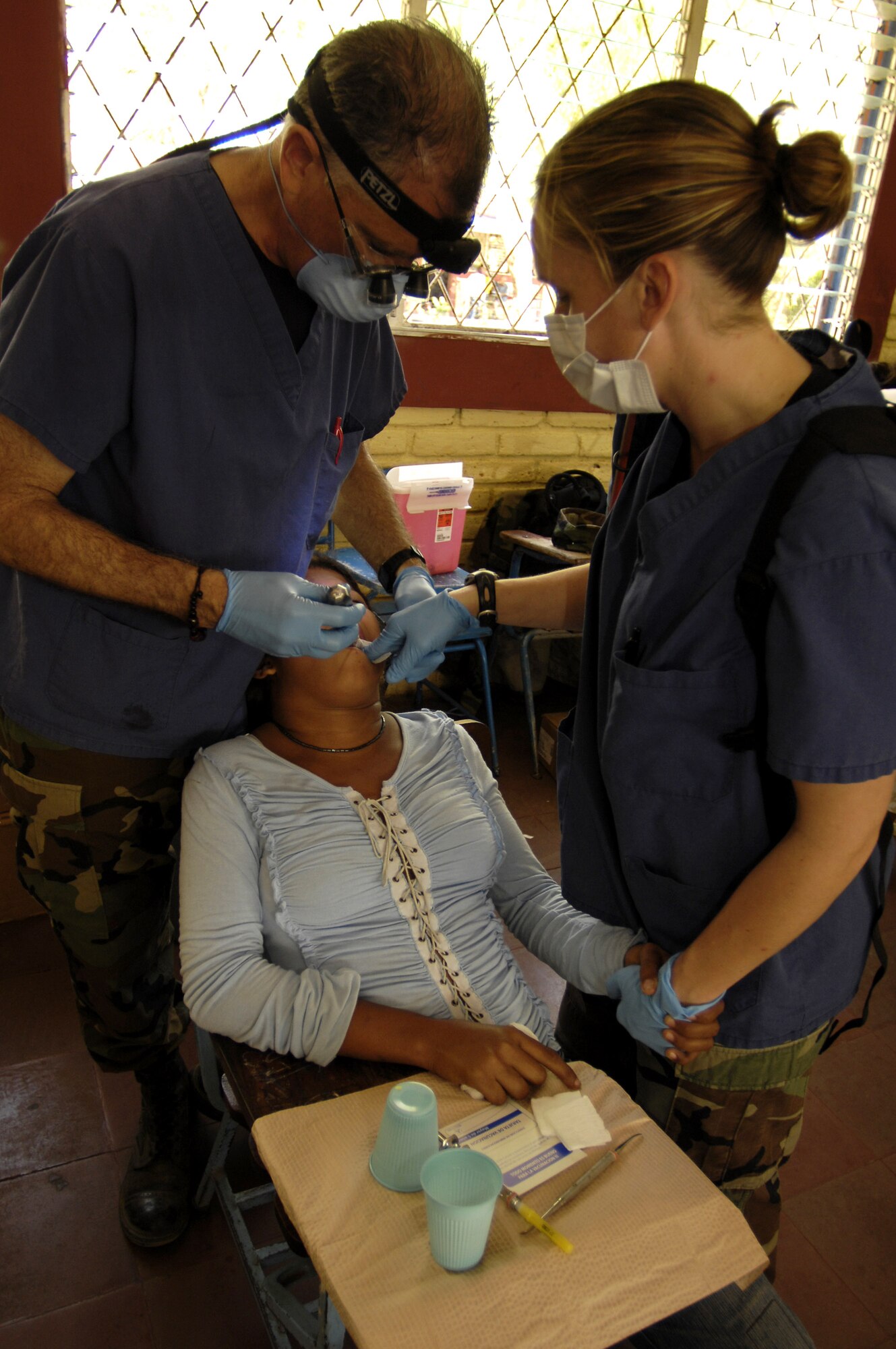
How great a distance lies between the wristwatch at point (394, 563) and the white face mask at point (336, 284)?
53 cm

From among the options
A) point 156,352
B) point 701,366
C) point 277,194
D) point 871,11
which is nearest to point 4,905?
point 156,352

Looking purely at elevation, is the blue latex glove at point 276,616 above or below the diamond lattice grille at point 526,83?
below

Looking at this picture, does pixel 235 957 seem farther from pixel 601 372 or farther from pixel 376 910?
pixel 601 372

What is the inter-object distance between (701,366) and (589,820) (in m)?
0.58

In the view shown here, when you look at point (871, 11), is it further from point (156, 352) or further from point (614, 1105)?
point (614, 1105)

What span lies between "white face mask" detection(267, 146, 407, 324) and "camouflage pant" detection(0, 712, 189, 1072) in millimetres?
766

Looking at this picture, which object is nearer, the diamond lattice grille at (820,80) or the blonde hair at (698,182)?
the blonde hair at (698,182)

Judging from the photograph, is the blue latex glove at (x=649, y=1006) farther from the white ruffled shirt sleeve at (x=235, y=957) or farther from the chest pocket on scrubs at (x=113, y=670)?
the chest pocket on scrubs at (x=113, y=670)

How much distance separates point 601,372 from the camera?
3.41ft

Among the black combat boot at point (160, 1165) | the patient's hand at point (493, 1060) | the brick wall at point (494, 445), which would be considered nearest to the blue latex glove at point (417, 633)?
the patient's hand at point (493, 1060)

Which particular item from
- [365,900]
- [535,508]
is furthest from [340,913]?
[535,508]

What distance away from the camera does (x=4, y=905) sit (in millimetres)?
2463

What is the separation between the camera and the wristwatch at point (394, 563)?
5.90ft

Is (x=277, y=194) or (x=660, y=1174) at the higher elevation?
(x=277, y=194)
